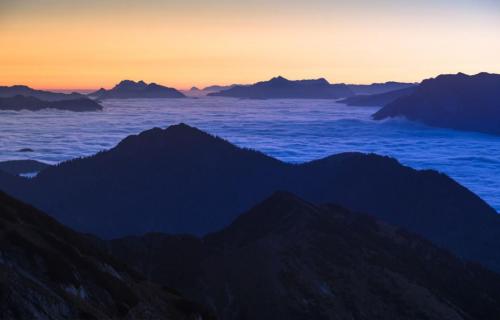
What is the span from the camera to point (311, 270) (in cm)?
8031

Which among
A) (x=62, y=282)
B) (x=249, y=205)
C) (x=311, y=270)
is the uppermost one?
(x=62, y=282)

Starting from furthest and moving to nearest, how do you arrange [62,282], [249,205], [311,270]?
[249,205] → [311,270] → [62,282]

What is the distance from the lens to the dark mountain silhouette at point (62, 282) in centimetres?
3609

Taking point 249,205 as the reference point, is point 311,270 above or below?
above

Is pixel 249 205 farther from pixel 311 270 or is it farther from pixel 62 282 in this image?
pixel 62 282

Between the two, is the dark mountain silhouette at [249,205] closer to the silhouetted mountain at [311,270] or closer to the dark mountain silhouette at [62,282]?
the silhouetted mountain at [311,270]

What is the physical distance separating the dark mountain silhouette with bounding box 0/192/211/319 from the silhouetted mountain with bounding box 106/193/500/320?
2135cm

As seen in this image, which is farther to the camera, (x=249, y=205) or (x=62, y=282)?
(x=249, y=205)

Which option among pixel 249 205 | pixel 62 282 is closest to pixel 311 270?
pixel 62 282

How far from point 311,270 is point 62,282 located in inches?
1751

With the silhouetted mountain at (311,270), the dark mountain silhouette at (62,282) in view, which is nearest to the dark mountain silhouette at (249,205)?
the silhouetted mountain at (311,270)

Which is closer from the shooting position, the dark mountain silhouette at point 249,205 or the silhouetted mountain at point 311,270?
the silhouetted mountain at point 311,270

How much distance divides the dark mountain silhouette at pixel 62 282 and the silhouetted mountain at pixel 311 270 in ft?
70.1

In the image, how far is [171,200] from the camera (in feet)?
635
